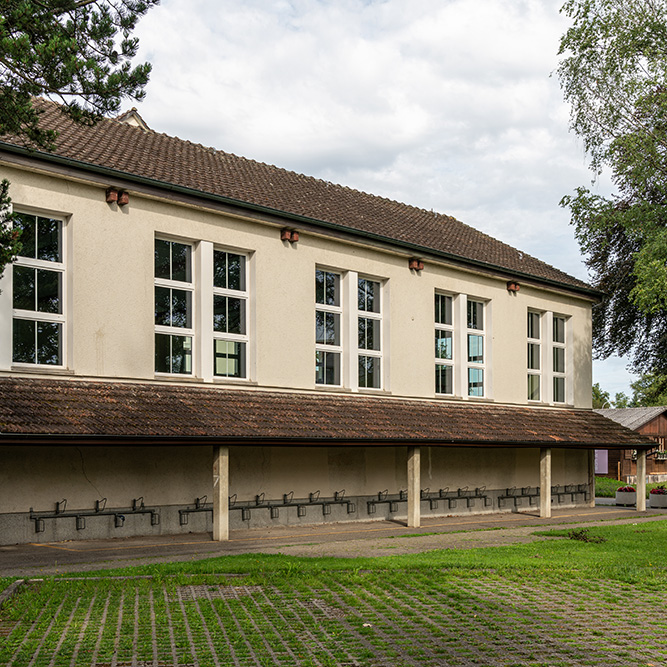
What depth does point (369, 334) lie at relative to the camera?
72.0ft

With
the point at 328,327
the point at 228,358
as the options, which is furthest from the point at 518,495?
the point at 228,358

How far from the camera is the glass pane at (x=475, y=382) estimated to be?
24594 millimetres

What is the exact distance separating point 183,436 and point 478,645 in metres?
8.62

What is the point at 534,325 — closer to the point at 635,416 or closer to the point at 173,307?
the point at 173,307

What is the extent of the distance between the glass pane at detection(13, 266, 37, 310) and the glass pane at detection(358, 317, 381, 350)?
872 cm

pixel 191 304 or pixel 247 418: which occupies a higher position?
pixel 191 304

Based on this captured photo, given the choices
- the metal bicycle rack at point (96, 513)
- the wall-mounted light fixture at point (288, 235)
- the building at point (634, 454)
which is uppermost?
the wall-mounted light fixture at point (288, 235)

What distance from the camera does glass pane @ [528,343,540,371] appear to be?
88.3ft

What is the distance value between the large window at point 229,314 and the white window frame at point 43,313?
3.49 m

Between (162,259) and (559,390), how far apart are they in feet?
51.2

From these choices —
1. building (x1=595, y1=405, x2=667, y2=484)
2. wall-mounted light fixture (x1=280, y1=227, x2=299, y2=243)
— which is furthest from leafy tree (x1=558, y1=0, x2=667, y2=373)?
building (x1=595, y1=405, x2=667, y2=484)

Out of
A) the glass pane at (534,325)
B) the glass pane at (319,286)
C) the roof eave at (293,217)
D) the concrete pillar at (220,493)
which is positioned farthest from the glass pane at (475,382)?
the concrete pillar at (220,493)

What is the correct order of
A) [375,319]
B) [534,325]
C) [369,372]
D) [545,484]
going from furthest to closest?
1. [534,325]
2. [545,484]
3. [375,319]
4. [369,372]

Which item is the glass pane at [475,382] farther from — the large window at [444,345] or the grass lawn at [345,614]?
the grass lawn at [345,614]
